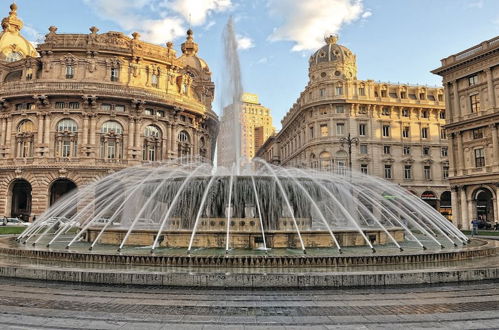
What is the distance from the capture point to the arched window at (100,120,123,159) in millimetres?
47500

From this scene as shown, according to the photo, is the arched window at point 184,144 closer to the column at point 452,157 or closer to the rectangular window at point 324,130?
the rectangular window at point 324,130

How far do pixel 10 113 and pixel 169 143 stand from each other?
18.6 meters

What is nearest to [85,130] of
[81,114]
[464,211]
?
[81,114]

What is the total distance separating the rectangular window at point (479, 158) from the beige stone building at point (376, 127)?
17475mm

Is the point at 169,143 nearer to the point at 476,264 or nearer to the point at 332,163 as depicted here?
the point at 332,163

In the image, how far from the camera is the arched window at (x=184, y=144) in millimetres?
53844

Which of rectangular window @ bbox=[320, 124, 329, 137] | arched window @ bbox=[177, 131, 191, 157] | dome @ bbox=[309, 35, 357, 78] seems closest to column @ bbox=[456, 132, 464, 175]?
rectangular window @ bbox=[320, 124, 329, 137]

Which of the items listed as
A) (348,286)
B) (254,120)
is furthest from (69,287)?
(254,120)

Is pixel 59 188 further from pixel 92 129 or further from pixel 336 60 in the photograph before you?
pixel 336 60

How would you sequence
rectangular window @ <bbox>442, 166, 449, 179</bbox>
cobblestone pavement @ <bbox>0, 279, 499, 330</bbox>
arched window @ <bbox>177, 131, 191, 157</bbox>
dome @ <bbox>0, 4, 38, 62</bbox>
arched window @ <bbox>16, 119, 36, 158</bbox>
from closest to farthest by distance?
cobblestone pavement @ <bbox>0, 279, 499, 330</bbox> → arched window @ <bbox>16, 119, 36, 158</bbox> → arched window @ <bbox>177, 131, 191, 157</bbox> → rectangular window @ <bbox>442, 166, 449, 179</bbox> → dome @ <bbox>0, 4, 38, 62</bbox>

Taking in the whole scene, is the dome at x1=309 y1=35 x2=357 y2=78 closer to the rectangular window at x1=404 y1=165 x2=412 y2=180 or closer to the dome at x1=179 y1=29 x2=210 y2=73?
the rectangular window at x1=404 y1=165 x2=412 y2=180

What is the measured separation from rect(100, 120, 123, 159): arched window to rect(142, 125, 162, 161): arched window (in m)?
3.05

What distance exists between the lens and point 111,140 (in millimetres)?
47844

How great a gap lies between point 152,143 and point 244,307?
45.6m
